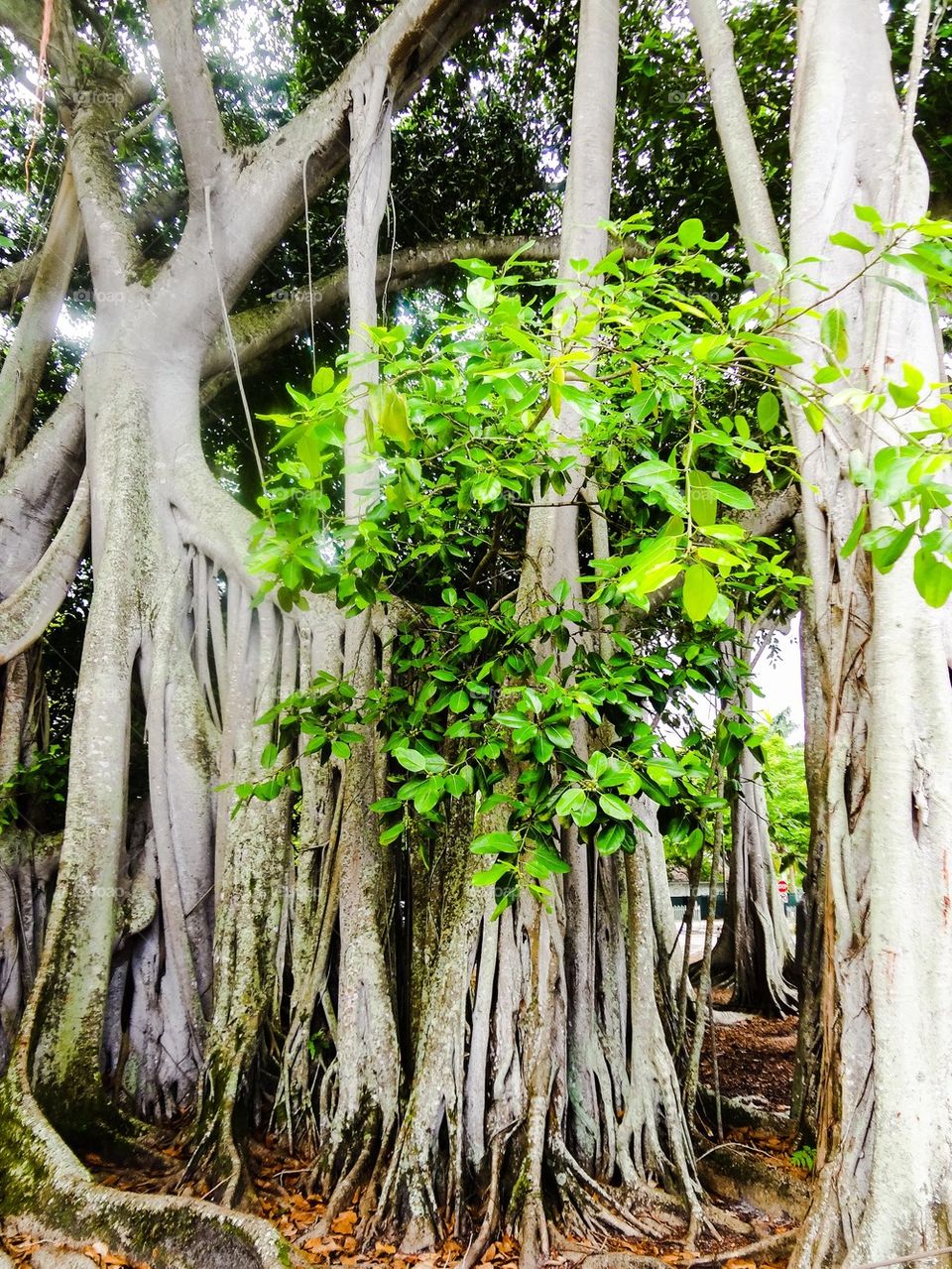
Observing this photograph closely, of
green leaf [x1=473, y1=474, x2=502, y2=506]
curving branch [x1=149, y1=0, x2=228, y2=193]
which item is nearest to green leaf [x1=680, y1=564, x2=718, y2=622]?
green leaf [x1=473, y1=474, x2=502, y2=506]

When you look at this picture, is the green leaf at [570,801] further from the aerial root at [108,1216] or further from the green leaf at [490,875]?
the aerial root at [108,1216]

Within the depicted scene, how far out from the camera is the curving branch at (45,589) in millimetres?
3809

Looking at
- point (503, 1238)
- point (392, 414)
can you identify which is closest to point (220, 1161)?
point (503, 1238)

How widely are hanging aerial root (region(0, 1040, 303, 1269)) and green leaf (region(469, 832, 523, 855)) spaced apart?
1.19 m

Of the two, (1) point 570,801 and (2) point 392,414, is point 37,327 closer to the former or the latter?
(2) point 392,414

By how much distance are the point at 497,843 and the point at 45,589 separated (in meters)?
3.23

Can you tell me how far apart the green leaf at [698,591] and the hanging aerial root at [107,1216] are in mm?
1961

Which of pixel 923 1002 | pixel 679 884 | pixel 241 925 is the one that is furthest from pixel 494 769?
pixel 679 884

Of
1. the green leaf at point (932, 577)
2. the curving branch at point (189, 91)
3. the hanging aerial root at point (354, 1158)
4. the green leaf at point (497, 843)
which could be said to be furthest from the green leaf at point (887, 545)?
the curving branch at point (189, 91)

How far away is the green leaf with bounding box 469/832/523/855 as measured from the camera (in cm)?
174

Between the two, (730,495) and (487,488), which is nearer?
(730,495)

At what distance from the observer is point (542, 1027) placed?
7.47 feet

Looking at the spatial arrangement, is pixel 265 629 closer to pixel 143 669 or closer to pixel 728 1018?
pixel 143 669

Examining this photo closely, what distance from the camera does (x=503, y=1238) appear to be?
2.14 meters
